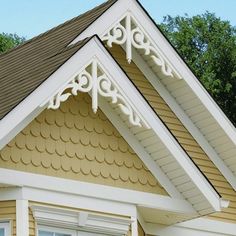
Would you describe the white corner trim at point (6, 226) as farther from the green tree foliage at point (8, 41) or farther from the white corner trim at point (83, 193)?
the green tree foliage at point (8, 41)

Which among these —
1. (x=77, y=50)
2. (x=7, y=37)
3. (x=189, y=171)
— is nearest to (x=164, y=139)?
(x=189, y=171)

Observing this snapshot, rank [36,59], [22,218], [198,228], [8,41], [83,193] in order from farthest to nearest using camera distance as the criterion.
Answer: [8,41]
[198,228]
[36,59]
[83,193]
[22,218]

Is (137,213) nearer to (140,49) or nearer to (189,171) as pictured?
(189,171)

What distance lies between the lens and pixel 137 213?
51.5ft

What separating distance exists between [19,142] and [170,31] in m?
31.1

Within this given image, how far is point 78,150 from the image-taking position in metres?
15.2

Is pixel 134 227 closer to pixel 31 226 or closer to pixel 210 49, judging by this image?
pixel 31 226

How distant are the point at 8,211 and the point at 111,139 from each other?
2.05m

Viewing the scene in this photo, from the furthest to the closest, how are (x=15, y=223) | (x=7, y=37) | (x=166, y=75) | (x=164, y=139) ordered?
(x=7, y=37)
(x=166, y=75)
(x=164, y=139)
(x=15, y=223)

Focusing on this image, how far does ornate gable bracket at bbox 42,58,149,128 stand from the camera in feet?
47.2

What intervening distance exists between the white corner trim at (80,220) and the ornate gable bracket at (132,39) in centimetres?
236

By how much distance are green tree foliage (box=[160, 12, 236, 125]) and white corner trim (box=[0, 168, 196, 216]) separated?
25.1 metres

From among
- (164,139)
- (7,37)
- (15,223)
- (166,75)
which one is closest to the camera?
(15,223)

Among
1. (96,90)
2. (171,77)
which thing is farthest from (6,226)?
(171,77)
